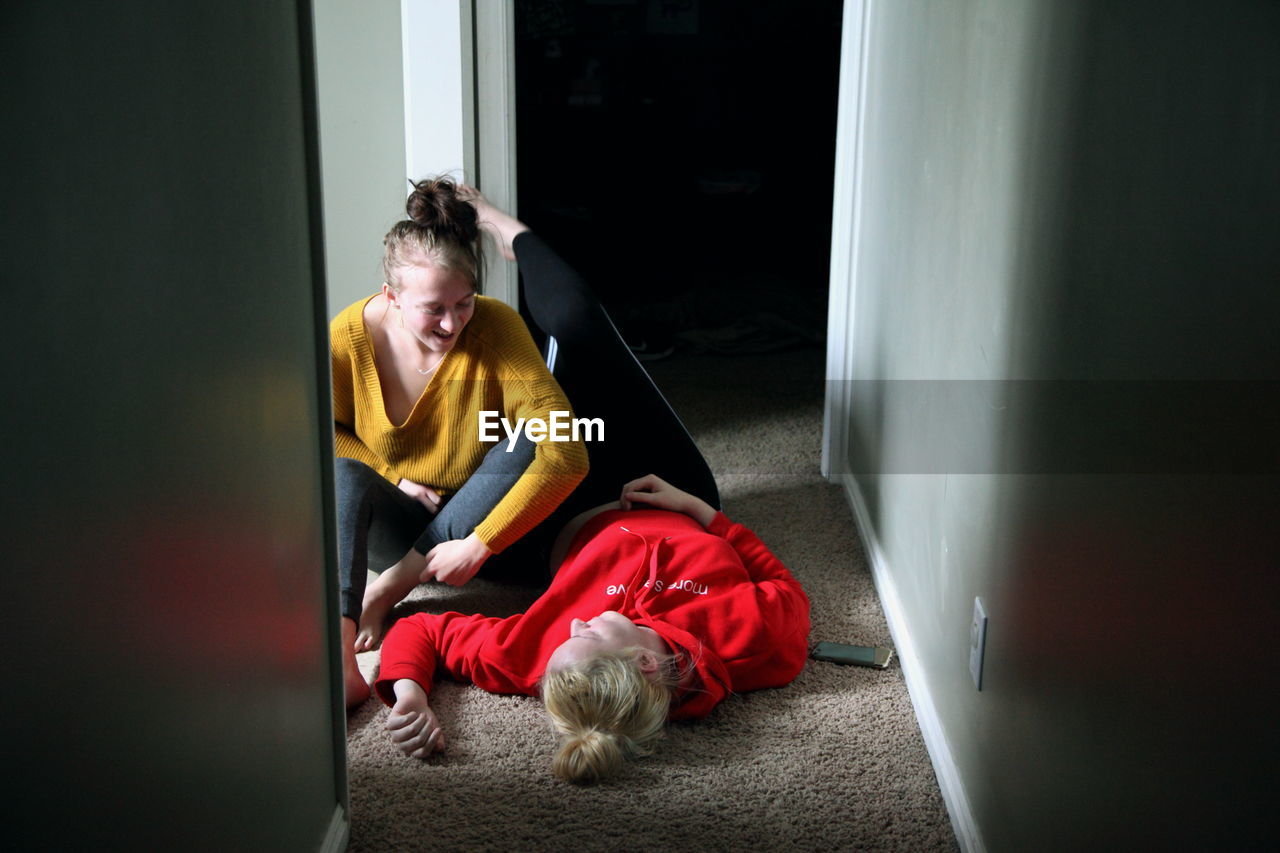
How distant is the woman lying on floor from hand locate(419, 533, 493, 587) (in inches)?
5.3

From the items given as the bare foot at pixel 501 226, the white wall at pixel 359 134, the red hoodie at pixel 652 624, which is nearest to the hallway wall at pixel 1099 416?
the red hoodie at pixel 652 624

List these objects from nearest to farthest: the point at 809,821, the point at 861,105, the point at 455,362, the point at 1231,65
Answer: the point at 1231,65 → the point at 809,821 → the point at 455,362 → the point at 861,105

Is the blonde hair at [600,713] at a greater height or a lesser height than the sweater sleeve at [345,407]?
lesser

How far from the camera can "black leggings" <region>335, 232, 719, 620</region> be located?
201 cm

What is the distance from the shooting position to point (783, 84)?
4.77 metres

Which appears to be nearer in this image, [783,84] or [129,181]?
[129,181]

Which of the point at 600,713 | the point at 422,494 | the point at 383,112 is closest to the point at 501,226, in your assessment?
the point at 383,112

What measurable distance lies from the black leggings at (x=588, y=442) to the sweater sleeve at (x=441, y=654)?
0.24 metres

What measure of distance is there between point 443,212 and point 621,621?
0.76 metres

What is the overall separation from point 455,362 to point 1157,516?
1.37 m

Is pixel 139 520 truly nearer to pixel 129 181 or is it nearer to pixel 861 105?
pixel 129 181

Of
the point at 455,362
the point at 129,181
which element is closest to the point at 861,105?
the point at 455,362

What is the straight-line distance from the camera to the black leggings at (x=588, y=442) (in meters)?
2.01

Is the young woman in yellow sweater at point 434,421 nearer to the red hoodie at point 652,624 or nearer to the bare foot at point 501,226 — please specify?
the red hoodie at point 652,624
